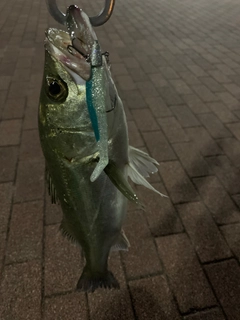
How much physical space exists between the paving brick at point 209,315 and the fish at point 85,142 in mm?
907

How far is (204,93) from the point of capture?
17.1ft

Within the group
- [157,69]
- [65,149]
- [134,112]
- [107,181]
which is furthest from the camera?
[157,69]

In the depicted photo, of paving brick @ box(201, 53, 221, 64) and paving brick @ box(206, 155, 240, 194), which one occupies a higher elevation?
paving brick @ box(201, 53, 221, 64)

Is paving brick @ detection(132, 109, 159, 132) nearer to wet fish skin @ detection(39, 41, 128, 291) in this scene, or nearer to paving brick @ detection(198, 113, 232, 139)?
paving brick @ detection(198, 113, 232, 139)

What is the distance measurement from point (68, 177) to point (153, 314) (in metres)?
1.53

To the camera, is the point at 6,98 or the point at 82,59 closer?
the point at 82,59

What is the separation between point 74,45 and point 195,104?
13.7 ft

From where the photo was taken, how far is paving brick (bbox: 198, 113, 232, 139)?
418 cm

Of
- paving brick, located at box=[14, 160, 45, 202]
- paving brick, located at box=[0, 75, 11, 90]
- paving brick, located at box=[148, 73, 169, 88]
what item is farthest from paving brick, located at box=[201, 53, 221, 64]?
paving brick, located at box=[14, 160, 45, 202]

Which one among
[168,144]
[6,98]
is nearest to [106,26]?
[6,98]

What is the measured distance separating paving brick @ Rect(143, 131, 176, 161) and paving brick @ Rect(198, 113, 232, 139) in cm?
77

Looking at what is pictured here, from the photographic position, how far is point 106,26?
27.4ft

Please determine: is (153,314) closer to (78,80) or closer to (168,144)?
(78,80)

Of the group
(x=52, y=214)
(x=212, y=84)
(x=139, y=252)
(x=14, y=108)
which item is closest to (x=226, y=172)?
(x=139, y=252)
